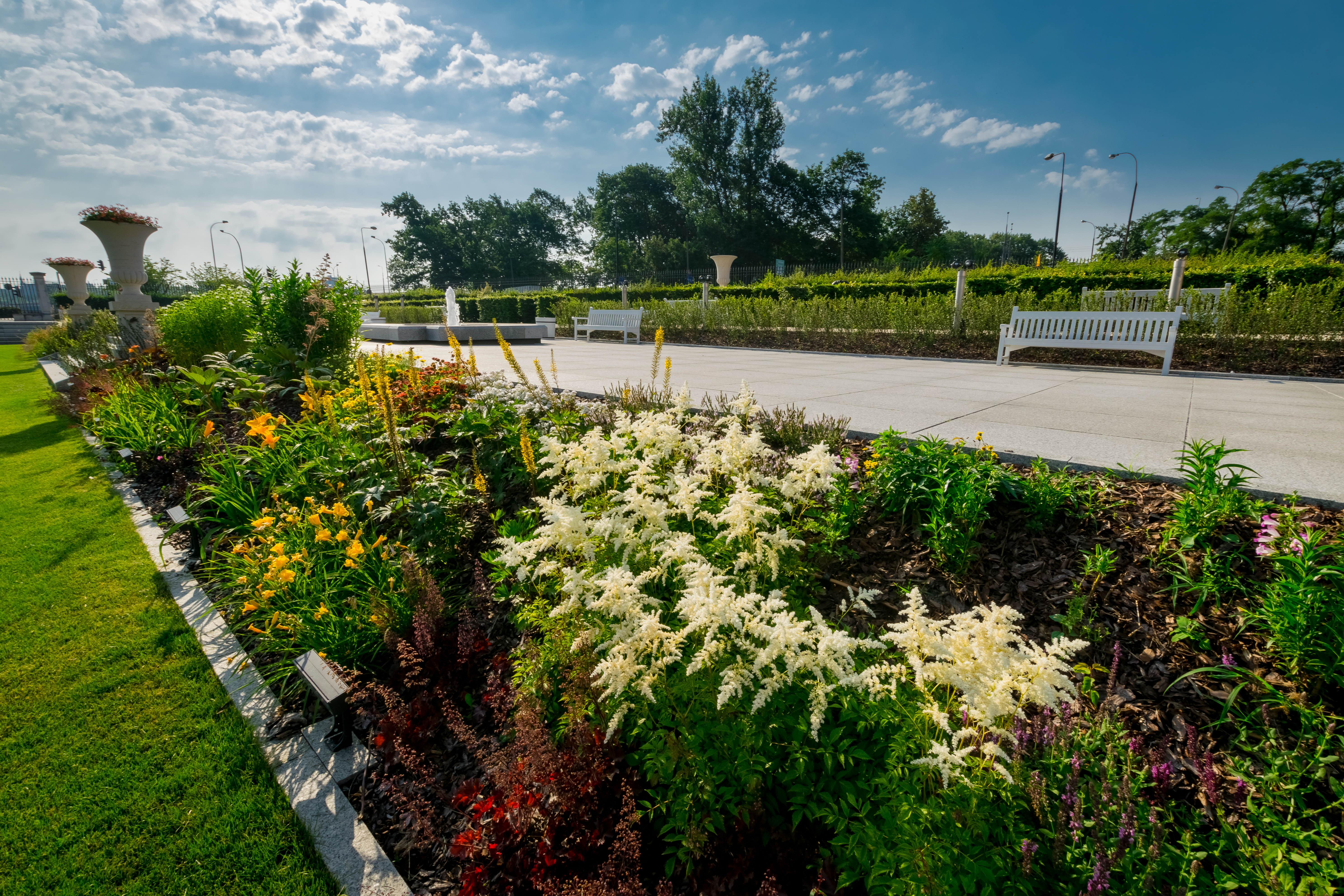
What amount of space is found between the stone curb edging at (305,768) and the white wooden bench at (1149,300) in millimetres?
12280

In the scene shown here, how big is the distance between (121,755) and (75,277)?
22.4 meters

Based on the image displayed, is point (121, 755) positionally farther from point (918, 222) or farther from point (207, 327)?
point (918, 222)

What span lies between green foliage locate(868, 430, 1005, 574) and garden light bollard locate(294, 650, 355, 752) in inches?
97.5

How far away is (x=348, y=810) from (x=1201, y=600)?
3.07 meters

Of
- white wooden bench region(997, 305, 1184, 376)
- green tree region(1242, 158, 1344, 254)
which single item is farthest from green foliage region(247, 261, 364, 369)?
green tree region(1242, 158, 1344, 254)

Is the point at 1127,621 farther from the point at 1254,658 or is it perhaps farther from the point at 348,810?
the point at 348,810

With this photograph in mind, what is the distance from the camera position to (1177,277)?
10234 millimetres

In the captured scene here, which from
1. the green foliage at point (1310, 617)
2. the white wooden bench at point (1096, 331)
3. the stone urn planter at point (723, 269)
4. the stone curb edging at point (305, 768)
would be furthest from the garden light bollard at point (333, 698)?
the stone urn planter at point (723, 269)

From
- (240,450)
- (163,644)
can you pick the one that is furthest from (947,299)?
(163,644)

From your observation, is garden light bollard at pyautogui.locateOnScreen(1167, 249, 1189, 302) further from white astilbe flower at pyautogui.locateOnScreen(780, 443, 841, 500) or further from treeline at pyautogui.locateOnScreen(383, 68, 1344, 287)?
treeline at pyautogui.locateOnScreen(383, 68, 1344, 287)

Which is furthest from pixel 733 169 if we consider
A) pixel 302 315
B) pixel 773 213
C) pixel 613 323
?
pixel 302 315

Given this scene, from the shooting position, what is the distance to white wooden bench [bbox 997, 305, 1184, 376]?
8.62 metres

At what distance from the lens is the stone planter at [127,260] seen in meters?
11.3

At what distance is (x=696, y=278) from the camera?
42.6m
